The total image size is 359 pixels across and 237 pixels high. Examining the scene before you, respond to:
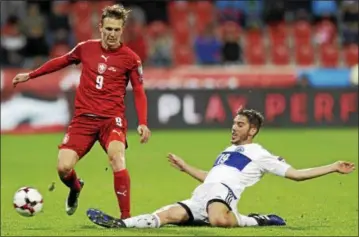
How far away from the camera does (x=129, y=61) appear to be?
9.90 metres

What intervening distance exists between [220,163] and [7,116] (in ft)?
41.6

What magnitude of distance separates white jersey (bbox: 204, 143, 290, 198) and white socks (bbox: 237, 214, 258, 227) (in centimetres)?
19

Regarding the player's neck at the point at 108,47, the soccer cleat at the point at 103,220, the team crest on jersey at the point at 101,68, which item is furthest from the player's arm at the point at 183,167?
the player's neck at the point at 108,47

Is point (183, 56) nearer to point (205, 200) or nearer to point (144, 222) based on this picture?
point (205, 200)

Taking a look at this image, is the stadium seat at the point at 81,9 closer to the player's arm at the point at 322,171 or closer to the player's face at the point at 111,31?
the player's face at the point at 111,31

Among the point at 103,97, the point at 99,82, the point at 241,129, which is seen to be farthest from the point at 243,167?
the point at 99,82

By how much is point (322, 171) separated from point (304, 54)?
17429mm

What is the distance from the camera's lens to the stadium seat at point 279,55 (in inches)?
1006

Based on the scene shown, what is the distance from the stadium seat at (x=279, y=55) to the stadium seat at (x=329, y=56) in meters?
0.89

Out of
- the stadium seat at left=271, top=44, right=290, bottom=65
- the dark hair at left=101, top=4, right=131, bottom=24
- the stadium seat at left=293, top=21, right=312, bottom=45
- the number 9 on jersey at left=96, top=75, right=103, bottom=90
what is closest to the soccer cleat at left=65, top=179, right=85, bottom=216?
the number 9 on jersey at left=96, top=75, right=103, bottom=90

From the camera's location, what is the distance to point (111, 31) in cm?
968

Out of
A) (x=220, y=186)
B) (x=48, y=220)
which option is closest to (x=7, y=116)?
(x=48, y=220)

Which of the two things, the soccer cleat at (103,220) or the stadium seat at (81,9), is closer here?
the soccer cleat at (103,220)

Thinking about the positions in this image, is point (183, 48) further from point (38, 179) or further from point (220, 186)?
point (220, 186)
